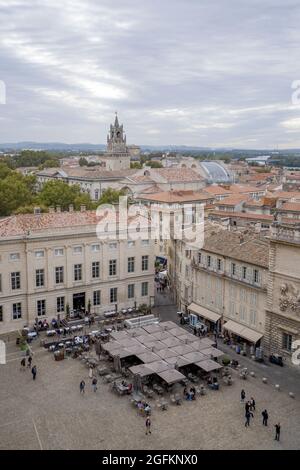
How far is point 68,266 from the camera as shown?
160ft

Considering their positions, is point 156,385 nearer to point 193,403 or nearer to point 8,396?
point 193,403

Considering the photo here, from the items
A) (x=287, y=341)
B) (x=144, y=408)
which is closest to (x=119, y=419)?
(x=144, y=408)

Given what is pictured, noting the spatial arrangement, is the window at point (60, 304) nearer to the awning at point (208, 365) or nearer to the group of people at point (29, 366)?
the group of people at point (29, 366)

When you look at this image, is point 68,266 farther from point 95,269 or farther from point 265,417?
point 265,417

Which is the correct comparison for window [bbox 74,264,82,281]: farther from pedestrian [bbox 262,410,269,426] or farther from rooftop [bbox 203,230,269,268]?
pedestrian [bbox 262,410,269,426]

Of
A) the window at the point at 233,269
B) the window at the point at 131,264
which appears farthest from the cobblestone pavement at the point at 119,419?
the window at the point at 131,264

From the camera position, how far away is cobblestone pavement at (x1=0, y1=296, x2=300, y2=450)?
2803 cm

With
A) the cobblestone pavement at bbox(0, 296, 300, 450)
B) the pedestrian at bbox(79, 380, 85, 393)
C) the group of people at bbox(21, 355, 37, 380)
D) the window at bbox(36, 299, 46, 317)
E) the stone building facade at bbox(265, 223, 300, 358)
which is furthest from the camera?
the window at bbox(36, 299, 46, 317)

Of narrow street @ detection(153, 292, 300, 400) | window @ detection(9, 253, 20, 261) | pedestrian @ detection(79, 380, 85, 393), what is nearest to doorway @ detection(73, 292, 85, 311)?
window @ detection(9, 253, 20, 261)

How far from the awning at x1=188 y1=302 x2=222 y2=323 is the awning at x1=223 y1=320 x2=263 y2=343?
1783 millimetres

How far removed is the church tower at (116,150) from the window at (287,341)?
135m

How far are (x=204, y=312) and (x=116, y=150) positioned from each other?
13773 centimetres

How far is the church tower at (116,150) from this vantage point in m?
171
